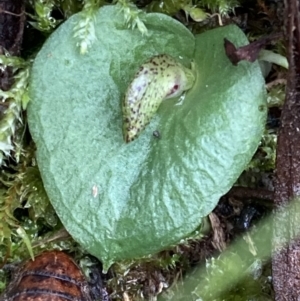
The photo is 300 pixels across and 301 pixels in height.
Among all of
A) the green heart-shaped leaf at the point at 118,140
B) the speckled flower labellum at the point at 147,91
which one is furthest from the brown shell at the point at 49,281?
the speckled flower labellum at the point at 147,91

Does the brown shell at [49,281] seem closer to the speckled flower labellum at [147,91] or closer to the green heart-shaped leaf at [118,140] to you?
the green heart-shaped leaf at [118,140]

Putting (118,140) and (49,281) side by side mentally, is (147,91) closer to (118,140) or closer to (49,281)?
(118,140)

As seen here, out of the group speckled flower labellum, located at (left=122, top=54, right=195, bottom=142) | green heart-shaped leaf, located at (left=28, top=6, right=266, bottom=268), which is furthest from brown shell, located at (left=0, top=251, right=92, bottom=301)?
speckled flower labellum, located at (left=122, top=54, right=195, bottom=142)

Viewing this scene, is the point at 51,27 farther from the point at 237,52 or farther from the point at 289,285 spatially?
the point at 289,285

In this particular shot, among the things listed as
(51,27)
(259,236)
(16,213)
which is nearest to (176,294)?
(259,236)

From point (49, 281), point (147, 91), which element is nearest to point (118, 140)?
point (147, 91)

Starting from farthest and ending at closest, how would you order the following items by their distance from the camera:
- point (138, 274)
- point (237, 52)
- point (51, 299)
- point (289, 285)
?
1. point (138, 274)
2. point (51, 299)
3. point (289, 285)
4. point (237, 52)
